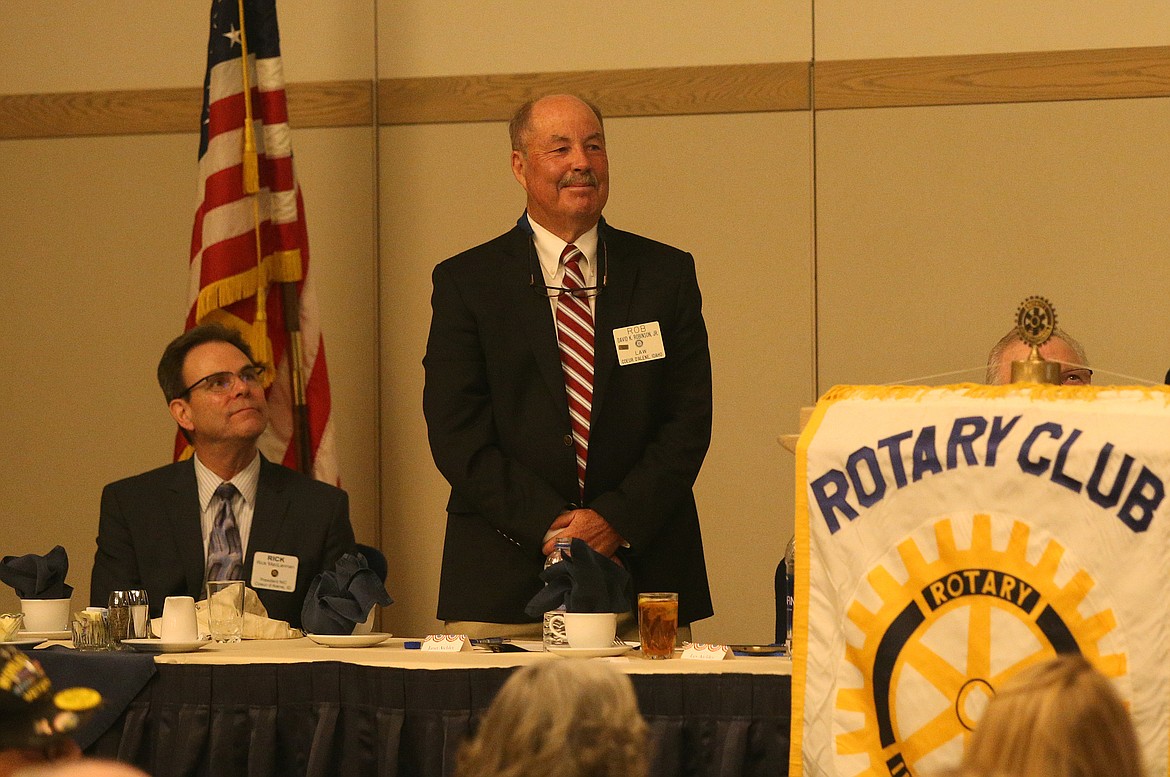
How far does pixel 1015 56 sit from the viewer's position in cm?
496

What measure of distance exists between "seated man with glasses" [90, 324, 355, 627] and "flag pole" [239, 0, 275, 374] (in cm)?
71

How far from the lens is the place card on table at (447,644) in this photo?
281cm

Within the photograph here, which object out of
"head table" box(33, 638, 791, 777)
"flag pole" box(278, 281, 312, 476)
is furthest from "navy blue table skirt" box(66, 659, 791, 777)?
"flag pole" box(278, 281, 312, 476)

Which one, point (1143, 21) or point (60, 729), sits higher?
point (1143, 21)

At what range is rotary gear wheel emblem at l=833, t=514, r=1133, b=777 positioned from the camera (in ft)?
7.38

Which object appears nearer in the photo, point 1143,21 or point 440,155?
point 1143,21

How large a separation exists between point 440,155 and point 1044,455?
3435 millimetres

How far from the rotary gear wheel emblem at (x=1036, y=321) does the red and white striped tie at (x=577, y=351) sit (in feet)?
3.88

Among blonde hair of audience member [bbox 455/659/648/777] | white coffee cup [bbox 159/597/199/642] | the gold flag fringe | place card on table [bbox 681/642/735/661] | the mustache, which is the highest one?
the mustache

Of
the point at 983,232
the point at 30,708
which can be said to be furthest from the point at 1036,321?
the point at 983,232

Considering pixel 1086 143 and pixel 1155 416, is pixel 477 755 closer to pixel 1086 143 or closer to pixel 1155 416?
pixel 1155 416

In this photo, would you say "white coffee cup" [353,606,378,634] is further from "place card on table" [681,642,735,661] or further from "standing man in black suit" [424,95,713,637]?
"place card on table" [681,642,735,661]

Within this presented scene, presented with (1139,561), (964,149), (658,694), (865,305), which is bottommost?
(658,694)

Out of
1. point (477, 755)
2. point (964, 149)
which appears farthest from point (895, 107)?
point (477, 755)
